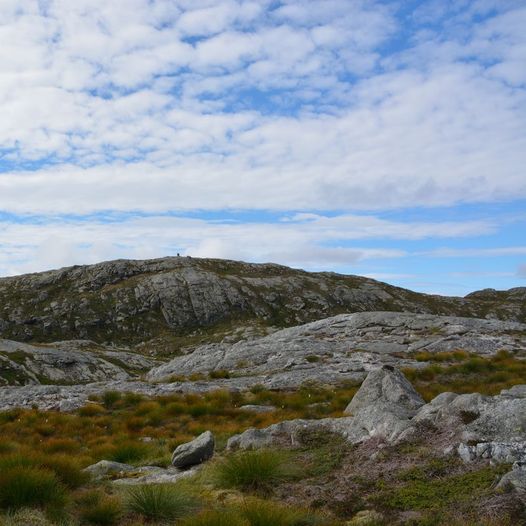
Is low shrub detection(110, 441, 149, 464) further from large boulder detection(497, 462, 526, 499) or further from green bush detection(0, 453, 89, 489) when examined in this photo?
large boulder detection(497, 462, 526, 499)

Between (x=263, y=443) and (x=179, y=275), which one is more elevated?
(x=179, y=275)

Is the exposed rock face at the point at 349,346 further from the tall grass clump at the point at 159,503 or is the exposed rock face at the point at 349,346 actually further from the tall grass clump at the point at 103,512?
the tall grass clump at the point at 103,512

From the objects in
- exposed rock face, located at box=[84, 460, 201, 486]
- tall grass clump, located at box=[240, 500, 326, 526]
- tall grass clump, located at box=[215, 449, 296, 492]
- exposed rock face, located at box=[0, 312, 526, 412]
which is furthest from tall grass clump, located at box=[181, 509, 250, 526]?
exposed rock face, located at box=[0, 312, 526, 412]

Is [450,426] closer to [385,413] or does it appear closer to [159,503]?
[385,413]

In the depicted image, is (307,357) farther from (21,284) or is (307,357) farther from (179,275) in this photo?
(21,284)

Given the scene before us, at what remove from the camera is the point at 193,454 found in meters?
12.0

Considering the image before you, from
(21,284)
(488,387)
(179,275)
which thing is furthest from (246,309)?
(488,387)

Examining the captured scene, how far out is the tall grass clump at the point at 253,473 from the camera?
32.7 feet

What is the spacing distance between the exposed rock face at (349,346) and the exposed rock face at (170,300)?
76.0 meters

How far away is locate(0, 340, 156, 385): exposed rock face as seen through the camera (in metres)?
50.3

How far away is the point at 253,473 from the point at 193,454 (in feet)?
8.27

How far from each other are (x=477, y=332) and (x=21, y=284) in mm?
124837

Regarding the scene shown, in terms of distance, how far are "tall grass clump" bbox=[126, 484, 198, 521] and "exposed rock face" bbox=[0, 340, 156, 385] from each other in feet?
146

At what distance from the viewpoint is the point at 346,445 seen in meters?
11.6
